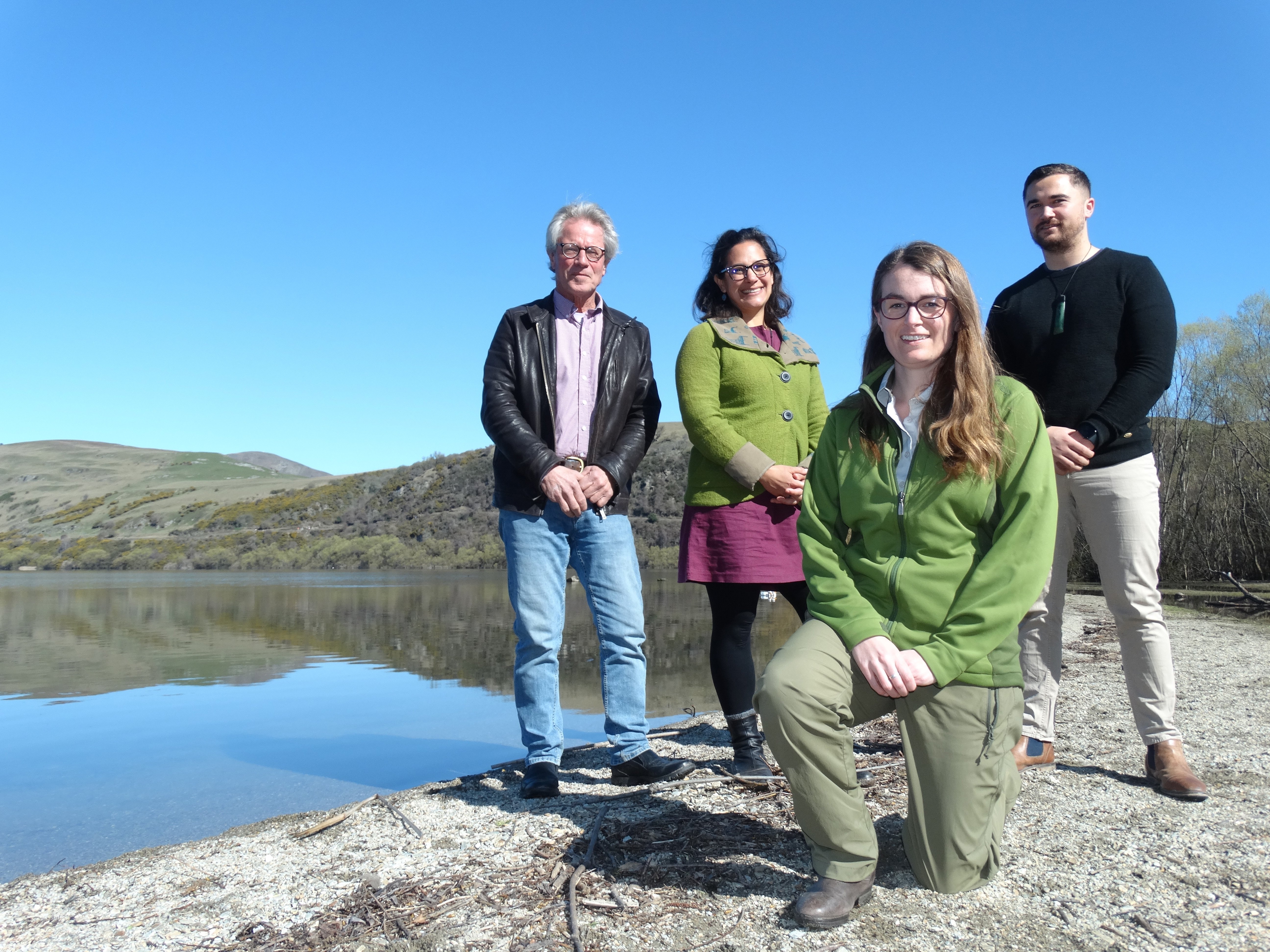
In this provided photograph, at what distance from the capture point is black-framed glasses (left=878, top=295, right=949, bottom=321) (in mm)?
2193

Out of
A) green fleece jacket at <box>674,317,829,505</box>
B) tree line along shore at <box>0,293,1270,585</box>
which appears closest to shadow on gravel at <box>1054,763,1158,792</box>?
green fleece jacket at <box>674,317,829,505</box>

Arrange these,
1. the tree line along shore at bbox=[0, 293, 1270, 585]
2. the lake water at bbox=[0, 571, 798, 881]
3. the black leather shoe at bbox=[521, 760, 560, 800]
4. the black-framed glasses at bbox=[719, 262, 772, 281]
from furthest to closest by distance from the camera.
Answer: the tree line along shore at bbox=[0, 293, 1270, 585]
the lake water at bbox=[0, 571, 798, 881]
the black-framed glasses at bbox=[719, 262, 772, 281]
the black leather shoe at bbox=[521, 760, 560, 800]

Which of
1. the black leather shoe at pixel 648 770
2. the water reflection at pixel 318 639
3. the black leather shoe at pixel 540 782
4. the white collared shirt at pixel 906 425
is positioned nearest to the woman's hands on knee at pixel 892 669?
the white collared shirt at pixel 906 425

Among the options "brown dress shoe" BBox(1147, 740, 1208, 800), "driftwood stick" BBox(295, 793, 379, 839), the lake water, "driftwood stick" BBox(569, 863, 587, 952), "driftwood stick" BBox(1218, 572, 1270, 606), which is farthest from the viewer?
"driftwood stick" BBox(1218, 572, 1270, 606)

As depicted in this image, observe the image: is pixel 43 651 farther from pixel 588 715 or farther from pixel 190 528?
pixel 190 528

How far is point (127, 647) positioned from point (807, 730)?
938 centimetres

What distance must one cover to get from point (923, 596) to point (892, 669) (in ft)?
0.70

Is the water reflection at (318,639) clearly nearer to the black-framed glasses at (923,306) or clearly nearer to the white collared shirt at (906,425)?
the white collared shirt at (906,425)

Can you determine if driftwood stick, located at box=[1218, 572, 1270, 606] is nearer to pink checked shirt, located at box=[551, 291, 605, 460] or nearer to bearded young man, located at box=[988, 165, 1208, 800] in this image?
bearded young man, located at box=[988, 165, 1208, 800]

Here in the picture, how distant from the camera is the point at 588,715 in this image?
5.27 meters

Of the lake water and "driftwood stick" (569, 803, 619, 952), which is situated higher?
"driftwood stick" (569, 803, 619, 952)

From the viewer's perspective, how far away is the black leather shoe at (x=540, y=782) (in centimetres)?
299

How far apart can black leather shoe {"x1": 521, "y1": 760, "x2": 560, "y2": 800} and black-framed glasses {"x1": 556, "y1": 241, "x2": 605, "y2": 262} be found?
75.6 inches

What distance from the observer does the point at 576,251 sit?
127 inches
